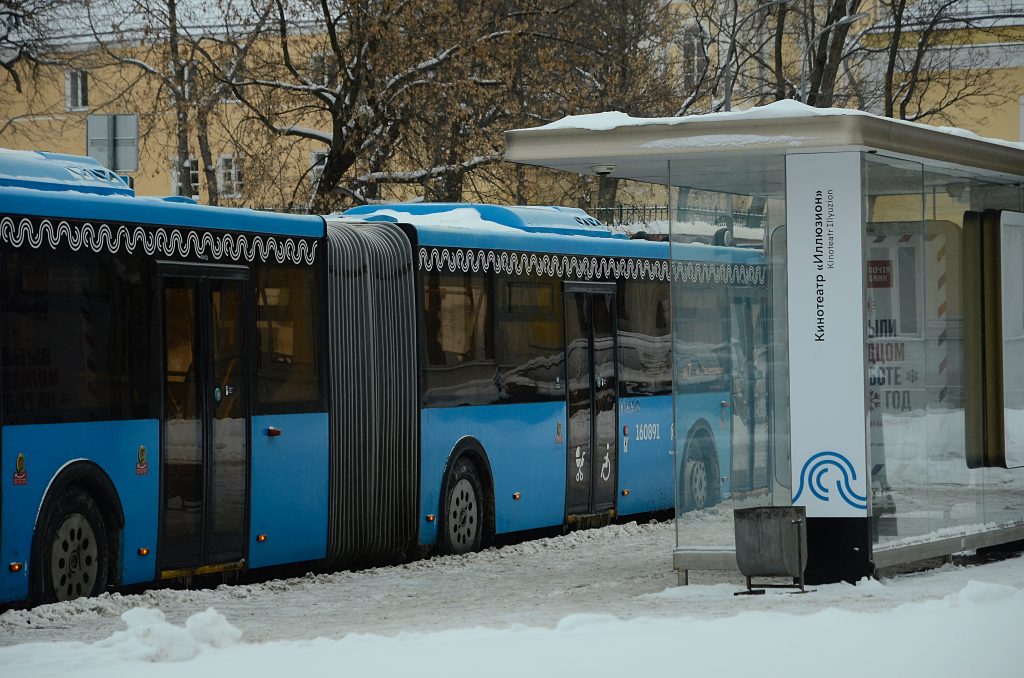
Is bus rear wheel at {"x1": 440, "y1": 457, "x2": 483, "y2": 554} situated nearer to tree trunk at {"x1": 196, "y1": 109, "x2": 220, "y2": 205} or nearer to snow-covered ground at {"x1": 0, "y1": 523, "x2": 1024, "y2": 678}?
snow-covered ground at {"x1": 0, "y1": 523, "x2": 1024, "y2": 678}

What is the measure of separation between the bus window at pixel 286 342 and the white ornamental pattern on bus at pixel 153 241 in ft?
0.51

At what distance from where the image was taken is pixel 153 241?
12172mm

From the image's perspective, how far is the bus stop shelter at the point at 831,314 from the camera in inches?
463

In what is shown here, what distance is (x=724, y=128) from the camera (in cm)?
1166

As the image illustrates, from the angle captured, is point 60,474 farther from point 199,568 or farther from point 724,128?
point 724,128

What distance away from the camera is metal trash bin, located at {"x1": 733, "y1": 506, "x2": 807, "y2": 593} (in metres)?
11.5

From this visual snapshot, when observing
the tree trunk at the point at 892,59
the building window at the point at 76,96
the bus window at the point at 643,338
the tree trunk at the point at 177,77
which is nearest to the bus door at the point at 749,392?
the bus window at the point at 643,338

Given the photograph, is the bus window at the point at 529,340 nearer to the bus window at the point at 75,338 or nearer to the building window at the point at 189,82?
the bus window at the point at 75,338

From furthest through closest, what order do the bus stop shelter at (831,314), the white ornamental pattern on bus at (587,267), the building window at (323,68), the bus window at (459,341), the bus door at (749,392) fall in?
the building window at (323,68) → the bus window at (459,341) → the white ornamental pattern on bus at (587,267) → the bus door at (749,392) → the bus stop shelter at (831,314)

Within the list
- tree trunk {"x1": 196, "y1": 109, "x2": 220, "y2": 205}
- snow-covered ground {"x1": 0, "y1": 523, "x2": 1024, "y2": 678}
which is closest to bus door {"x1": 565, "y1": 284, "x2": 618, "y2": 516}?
snow-covered ground {"x1": 0, "y1": 523, "x2": 1024, "y2": 678}

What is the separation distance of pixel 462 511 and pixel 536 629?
655cm

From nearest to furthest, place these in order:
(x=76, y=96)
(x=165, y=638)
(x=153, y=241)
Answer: (x=165, y=638) < (x=153, y=241) < (x=76, y=96)

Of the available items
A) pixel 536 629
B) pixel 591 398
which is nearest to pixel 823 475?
pixel 536 629

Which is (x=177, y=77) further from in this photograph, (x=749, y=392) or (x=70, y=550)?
(x=70, y=550)
